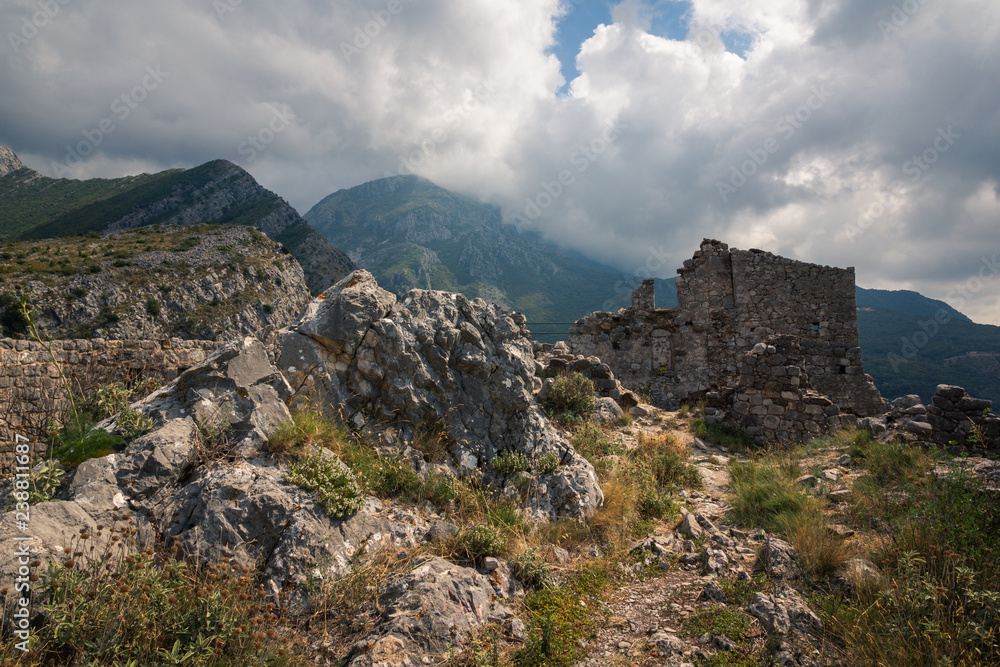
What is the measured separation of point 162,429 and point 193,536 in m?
1.39

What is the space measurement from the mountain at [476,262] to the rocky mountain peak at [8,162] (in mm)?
93982

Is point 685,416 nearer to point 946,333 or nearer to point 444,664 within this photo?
point 444,664

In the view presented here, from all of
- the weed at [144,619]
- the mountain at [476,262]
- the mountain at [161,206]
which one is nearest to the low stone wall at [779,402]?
the weed at [144,619]

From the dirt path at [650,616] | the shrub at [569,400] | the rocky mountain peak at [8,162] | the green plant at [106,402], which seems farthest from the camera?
the rocky mountain peak at [8,162]

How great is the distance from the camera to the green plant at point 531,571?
4.61 metres

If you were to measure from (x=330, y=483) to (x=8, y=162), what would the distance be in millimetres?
184197

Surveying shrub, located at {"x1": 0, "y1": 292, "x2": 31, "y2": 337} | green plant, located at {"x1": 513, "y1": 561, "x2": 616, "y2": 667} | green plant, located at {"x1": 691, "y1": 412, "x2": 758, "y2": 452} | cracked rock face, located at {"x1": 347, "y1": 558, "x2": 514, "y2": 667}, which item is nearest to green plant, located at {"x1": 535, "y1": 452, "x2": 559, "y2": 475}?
green plant, located at {"x1": 513, "y1": 561, "x2": 616, "y2": 667}

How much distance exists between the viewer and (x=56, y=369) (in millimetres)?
9828

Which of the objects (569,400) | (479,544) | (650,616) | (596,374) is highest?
(596,374)

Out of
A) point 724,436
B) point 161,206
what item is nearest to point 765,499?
point 724,436

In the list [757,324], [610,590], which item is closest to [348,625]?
[610,590]

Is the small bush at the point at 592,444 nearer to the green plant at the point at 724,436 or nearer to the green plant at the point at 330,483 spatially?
the green plant at the point at 724,436

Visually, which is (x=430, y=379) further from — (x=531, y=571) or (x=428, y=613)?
(x=428, y=613)

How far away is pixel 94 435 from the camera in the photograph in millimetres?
4336
